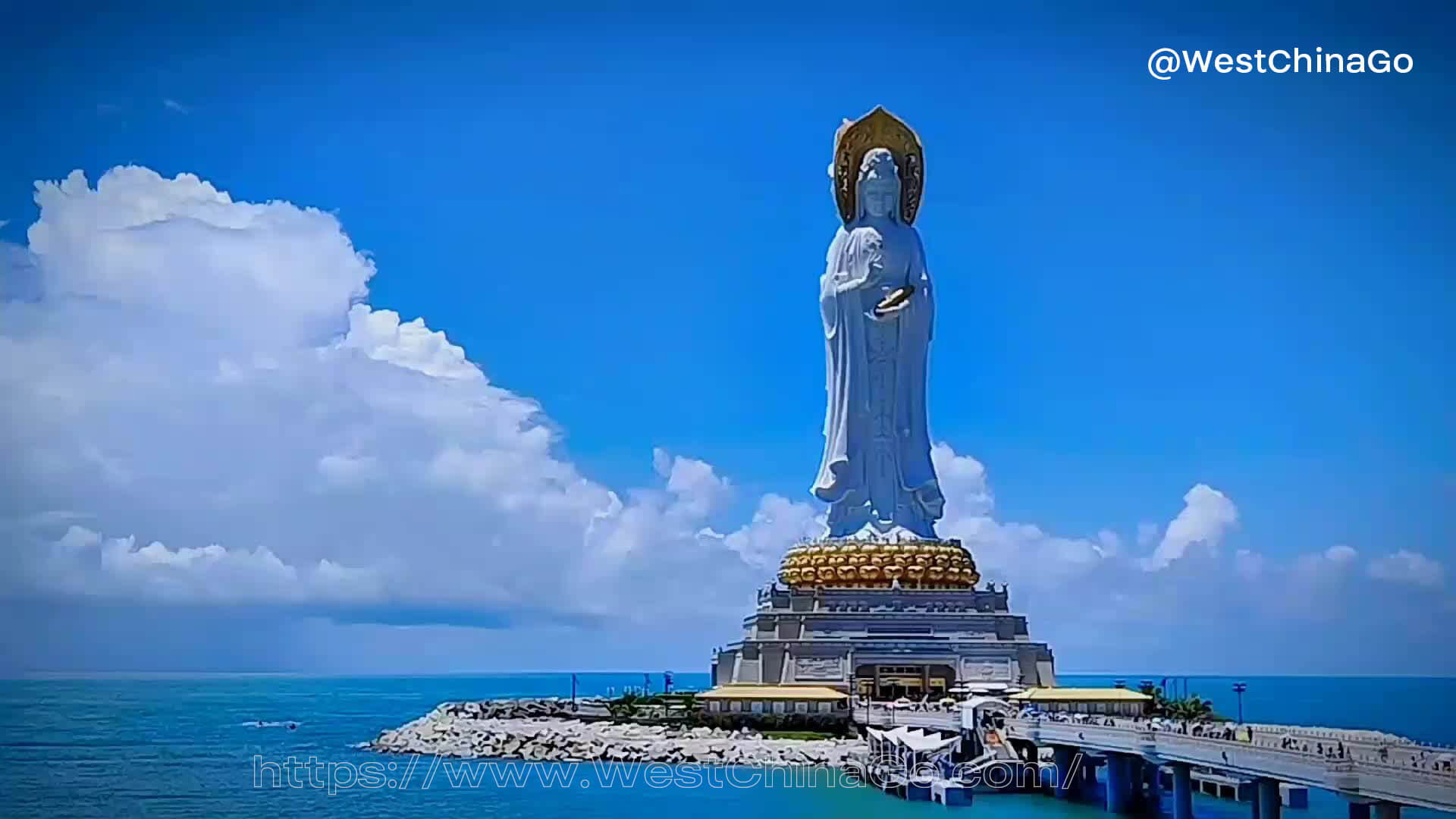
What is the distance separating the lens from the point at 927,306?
30.7 m

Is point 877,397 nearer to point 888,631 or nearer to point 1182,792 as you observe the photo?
point 888,631

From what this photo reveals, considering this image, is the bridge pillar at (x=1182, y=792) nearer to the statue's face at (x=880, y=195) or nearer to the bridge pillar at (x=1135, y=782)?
the bridge pillar at (x=1135, y=782)

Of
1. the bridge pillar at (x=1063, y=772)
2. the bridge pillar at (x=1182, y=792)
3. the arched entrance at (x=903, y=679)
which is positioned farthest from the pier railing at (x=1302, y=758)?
the arched entrance at (x=903, y=679)

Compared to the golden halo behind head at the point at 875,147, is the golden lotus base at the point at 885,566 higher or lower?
lower

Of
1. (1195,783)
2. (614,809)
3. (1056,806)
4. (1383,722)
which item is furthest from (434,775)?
(1383,722)

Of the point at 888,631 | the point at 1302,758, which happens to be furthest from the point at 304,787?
the point at 1302,758

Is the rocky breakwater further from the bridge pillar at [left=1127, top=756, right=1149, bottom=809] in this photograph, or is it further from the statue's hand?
the statue's hand

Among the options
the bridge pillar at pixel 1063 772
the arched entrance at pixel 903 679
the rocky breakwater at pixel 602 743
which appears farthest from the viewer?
the arched entrance at pixel 903 679

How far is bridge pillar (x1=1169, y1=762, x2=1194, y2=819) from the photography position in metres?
18.8

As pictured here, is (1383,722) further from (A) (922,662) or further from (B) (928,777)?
(B) (928,777)

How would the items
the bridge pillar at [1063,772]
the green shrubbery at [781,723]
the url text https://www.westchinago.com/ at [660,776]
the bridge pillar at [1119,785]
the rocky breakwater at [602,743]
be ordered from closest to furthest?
the bridge pillar at [1119,785], the url text https://www.westchinago.com/ at [660,776], the bridge pillar at [1063,772], the rocky breakwater at [602,743], the green shrubbery at [781,723]

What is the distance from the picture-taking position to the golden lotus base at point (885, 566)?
29.3 metres

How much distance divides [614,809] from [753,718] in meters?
5.86

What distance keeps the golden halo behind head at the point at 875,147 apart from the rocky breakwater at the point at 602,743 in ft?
34.7
